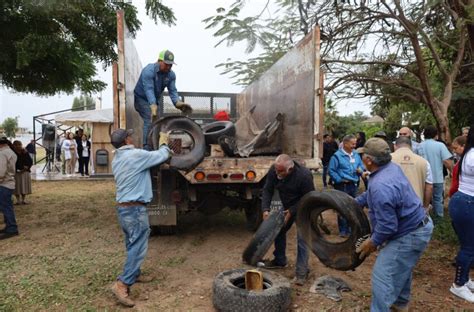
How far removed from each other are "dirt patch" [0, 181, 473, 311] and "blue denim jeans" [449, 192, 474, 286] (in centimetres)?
27

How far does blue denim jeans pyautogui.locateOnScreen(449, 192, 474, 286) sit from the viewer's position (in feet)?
11.6

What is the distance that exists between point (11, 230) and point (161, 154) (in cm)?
361

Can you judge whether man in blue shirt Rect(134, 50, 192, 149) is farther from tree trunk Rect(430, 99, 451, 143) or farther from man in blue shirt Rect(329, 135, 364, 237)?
tree trunk Rect(430, 99, 451, 143)

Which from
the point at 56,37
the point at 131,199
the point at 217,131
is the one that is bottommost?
the point at 131,199

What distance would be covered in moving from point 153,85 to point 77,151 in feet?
34.7

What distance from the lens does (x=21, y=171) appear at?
8.23m

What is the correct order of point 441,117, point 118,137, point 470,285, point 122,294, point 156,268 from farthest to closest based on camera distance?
1. point 441,117
2. point 156,268
3. point 470,285
4. point 118,137
5. point 122,294

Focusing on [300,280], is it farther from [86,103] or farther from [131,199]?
[86,103]

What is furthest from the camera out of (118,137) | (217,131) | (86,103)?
(86,103)

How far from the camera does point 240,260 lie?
4.64m

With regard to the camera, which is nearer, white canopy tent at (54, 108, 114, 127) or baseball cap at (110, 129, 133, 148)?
baseball cap at (110, 129, 133, 148)

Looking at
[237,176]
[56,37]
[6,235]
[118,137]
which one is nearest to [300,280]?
[237,176]

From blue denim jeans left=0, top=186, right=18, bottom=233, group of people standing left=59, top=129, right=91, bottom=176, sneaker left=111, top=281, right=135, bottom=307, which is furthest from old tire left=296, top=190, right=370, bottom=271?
group of people standing left=59, top=129, right=91, bottom=176

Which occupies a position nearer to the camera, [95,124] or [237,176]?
[237,176]
